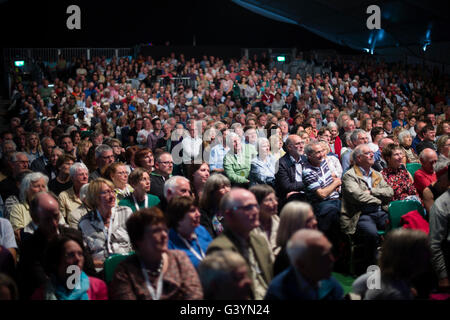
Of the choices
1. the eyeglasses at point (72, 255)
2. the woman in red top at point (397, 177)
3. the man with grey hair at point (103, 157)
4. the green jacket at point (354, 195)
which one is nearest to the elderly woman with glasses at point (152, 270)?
the eyeglasses at point (72, 255)

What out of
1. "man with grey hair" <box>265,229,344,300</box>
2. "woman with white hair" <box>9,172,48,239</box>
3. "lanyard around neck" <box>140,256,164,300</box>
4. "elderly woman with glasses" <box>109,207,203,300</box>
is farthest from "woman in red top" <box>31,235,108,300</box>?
"woman with white hair" <box>9,172,48,239</box>

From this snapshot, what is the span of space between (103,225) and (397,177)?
2.93 m

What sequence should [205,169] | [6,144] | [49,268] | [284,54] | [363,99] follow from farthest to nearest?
1. [284,54]
2. [363,99]
3. [6,144]
4. [205,169]
5. [49,268]

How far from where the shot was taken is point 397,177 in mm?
4699

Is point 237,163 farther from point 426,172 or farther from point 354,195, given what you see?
point 426,172

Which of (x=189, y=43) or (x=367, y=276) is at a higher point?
(x=189, y=43)

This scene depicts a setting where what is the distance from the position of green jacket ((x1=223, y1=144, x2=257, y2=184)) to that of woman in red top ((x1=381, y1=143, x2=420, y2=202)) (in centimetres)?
155

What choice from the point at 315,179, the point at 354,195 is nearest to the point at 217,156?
the point at 315,179

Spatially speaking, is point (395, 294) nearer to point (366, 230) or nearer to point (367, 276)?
point (367, 276)

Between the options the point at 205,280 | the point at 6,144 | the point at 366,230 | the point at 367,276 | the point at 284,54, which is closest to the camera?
the point at 205,280

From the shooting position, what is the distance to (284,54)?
1797 cm

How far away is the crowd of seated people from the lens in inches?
96.1

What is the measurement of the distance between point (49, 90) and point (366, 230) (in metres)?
10.2
